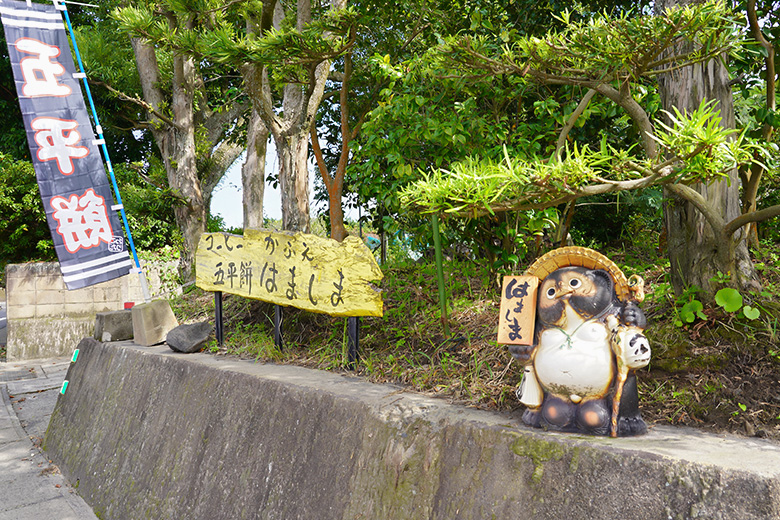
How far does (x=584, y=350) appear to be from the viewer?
2.05 metres

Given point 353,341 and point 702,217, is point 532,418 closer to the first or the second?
point 702,217

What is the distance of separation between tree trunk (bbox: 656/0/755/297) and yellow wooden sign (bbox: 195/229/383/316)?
5.76ft

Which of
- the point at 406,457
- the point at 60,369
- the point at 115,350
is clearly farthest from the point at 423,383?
the point at 60,369

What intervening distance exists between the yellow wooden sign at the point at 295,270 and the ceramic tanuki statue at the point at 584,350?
1370 mm

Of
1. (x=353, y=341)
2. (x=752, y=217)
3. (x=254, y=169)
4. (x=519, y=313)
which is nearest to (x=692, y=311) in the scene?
(x=752, y=217)

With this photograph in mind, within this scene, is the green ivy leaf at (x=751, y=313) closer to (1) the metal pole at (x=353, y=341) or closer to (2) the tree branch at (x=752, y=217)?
(2) the tree branch at (x=752, y=217)

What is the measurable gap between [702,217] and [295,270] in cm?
266

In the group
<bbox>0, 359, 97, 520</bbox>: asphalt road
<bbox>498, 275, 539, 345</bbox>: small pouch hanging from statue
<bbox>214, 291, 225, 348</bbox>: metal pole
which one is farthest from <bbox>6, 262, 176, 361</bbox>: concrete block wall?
<bbox>498, 275, 539, 345</bbox>: small pouch hanging from statue

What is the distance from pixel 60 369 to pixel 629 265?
9226mm

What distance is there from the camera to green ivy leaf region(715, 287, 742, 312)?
2.38 meters

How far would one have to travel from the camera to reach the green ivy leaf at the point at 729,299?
7.82 ft

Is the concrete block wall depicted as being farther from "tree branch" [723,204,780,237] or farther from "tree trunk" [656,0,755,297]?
"tree branch" [723,204,780,237]

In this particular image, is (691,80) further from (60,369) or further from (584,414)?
(60,369)

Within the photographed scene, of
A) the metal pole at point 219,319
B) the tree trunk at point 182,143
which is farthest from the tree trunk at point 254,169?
the metal pole at point 219,319
